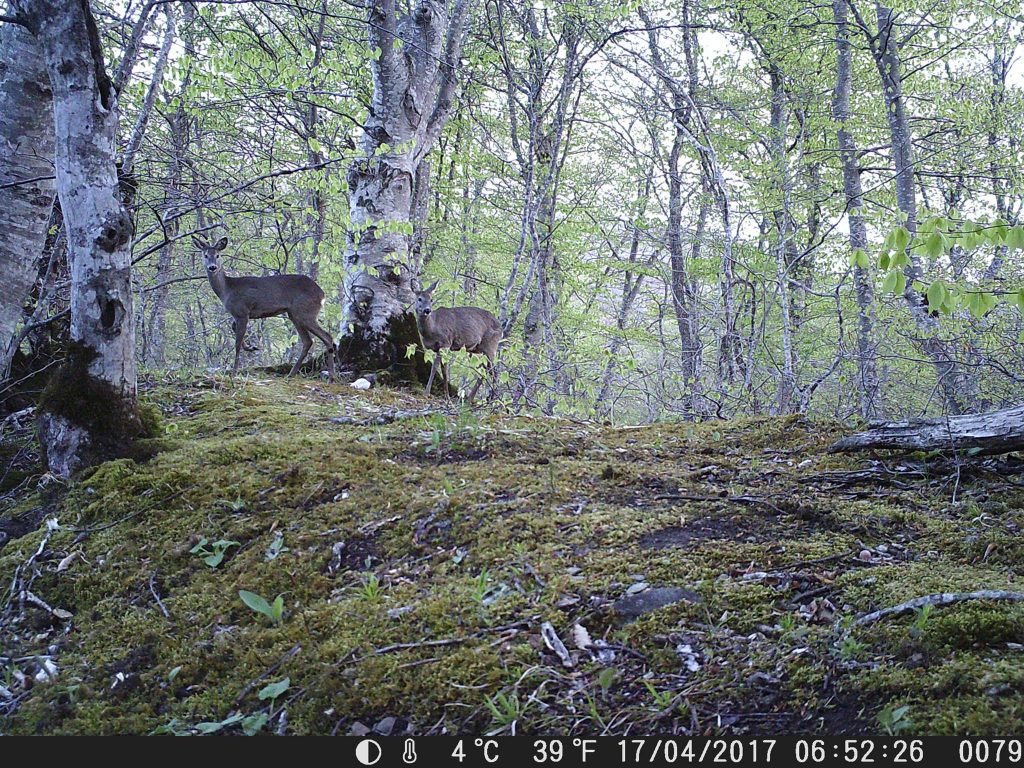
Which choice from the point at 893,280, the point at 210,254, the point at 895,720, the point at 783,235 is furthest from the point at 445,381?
the point at 895,720

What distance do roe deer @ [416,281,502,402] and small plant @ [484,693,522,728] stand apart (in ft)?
17.6

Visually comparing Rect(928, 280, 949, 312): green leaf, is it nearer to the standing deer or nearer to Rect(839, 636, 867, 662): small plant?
Rect(839, 636, 867, 662): small plant

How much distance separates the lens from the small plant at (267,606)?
2.77 metres

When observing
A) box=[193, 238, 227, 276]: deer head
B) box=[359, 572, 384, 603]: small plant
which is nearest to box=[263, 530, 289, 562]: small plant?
box=[359, 572, 384, 603]: small plant

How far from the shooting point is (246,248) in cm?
1450

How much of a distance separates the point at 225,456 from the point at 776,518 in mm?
3229

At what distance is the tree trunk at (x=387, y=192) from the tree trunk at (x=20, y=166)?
3.25 metres

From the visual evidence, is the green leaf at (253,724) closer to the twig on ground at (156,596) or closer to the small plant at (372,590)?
the small plant at (372,590)

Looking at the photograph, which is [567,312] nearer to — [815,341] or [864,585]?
[815,341]

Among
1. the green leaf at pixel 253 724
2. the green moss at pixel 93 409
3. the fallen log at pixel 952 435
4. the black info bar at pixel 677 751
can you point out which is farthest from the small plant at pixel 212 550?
the fallen log at pixel 952 435

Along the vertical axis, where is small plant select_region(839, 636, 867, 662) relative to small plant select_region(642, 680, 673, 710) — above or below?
above

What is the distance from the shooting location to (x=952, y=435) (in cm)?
367

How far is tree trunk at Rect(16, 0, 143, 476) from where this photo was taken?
400 centimetres

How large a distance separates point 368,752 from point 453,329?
7437mm
